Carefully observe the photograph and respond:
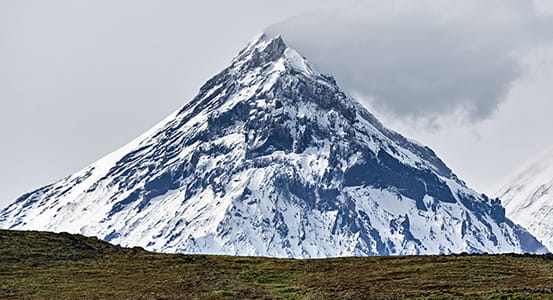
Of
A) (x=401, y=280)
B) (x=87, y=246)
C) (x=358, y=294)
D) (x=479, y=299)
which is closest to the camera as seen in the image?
(x=479, y=299)

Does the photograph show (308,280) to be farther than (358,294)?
Yes

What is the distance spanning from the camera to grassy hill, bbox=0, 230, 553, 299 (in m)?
99.0

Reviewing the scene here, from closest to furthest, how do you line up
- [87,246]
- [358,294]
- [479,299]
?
[479,299]
[358,294]
[87,246]

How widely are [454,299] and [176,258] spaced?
45.4 metres

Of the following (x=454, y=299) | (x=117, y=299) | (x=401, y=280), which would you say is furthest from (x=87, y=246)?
(x=454, y=299)

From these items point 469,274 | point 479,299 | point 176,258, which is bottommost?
point 479,299

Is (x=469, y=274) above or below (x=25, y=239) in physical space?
below

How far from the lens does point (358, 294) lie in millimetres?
97062

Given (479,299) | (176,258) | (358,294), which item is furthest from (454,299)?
(176,258)

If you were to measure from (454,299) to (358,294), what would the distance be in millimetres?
10512

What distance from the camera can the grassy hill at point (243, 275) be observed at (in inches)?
3898

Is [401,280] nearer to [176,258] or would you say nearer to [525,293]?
[525,293]

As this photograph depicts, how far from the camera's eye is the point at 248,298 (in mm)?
98562

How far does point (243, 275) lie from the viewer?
11262 cm
